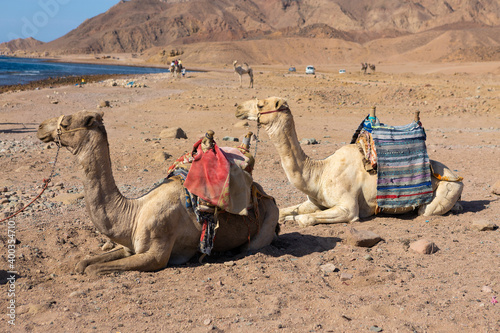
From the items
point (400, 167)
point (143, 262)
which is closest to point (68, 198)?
point (143, 262)

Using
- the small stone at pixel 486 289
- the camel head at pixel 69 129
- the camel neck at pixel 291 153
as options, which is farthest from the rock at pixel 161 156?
the small stone at pixel 486 289

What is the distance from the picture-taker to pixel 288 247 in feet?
21.4

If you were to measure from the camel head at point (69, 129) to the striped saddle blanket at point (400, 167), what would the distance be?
14.3ft

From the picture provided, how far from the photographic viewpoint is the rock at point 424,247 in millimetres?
6258

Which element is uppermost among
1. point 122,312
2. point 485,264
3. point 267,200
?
point 267,200

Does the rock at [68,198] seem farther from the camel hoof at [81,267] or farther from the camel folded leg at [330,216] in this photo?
the camel folded leg at [330,216]

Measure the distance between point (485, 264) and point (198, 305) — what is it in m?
3.43

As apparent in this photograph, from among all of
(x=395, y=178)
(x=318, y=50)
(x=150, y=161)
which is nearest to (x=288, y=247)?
(x=395, y=178)

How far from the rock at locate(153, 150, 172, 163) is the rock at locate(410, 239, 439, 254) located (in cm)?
691

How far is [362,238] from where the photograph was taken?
6.48m

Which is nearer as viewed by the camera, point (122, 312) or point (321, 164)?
point (122, 312)

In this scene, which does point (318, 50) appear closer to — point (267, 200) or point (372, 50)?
point (372, 50)

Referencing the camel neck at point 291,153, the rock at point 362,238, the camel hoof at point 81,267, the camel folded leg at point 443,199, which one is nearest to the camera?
the camel hoof at point 81,267

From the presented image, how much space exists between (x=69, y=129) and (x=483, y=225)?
5670 mm
